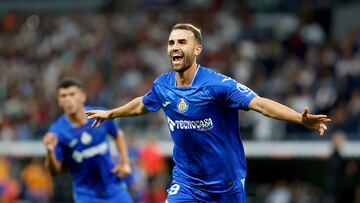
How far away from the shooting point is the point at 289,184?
1789 centimetres

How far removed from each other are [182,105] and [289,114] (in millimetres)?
1116

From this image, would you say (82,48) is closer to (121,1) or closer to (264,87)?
(121,1)

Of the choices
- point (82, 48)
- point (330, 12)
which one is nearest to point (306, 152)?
point (330, 12)

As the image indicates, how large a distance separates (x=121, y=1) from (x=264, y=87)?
8.24 metres

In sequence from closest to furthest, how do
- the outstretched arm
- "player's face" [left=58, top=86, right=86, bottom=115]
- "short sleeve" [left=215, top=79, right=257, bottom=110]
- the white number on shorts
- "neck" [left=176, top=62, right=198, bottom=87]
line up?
"short sleeve" [left=215, top=79, right=257, bottom=110], "neck" [left=176, top=62, right=198, bottom=87], the white number on shorts, the outstretched arm, "player's face" [left=58, top=86, right=86, bottom=115]

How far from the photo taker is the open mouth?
24.8 feet

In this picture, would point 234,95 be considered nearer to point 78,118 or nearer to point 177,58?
point 177,58

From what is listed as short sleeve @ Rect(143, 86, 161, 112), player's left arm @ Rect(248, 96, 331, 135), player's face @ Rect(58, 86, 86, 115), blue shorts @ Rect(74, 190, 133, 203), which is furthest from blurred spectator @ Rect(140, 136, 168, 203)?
player's left arm @ Rect(248, 96, 331, 135)

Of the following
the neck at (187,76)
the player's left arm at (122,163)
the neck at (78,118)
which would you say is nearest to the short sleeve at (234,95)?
the neck at (187,76)

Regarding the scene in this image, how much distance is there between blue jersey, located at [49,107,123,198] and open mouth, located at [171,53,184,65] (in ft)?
9.11

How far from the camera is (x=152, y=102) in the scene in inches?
320

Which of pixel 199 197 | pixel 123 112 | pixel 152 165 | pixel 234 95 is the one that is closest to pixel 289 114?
pixel 234 95

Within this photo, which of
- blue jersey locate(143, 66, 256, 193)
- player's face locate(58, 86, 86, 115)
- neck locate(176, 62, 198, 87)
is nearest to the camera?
blue jersey locate(143, 66, 256, 193)

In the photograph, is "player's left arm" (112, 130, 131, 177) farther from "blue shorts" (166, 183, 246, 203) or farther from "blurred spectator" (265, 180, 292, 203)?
"blurred spectator" (265, 180, 292, 203)
